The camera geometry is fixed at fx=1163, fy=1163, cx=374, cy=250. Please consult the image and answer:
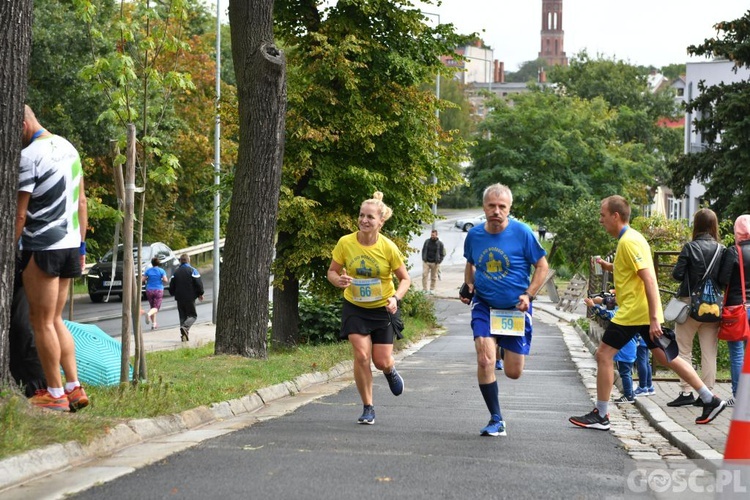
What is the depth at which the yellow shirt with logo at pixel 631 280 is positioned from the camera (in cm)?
888

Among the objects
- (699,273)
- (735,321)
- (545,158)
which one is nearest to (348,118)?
(699,273)

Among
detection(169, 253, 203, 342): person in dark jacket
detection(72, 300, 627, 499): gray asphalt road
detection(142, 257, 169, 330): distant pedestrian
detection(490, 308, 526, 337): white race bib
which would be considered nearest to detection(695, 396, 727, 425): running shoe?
detection(72, 300, 627, 499): gray asphalt road

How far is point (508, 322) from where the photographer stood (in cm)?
851

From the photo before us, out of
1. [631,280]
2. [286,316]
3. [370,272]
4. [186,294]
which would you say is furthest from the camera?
[186,294]

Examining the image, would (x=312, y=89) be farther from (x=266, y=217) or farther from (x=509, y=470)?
(x=509, y=470)

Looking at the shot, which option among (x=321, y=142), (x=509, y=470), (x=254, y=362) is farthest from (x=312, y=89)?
(x=509, y=470)

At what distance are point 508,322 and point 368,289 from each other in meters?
1.36

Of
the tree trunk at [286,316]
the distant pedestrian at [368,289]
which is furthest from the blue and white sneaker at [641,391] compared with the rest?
the tree trunk at [286,316]

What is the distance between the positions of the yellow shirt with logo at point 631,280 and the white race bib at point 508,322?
0.98 meters

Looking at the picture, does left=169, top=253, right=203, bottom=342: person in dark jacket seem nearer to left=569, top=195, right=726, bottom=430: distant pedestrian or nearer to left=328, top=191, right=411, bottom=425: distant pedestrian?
left=328, top=191, right=411, bottom=425: distant pedestrian

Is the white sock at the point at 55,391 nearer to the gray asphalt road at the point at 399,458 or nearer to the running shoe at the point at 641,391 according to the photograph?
the gray asphalt road at the point at 399,458

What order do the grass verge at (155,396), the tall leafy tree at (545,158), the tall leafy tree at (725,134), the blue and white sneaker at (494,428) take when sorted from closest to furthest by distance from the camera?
the grass verge at (155,396)
the blue and white sneaker at (494,428)
the tall leafy tree at (725,134)
the tall leafy tree at (545,158)

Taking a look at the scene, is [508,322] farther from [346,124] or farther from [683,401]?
[346,124]

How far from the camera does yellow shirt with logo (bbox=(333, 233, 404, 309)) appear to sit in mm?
9352
